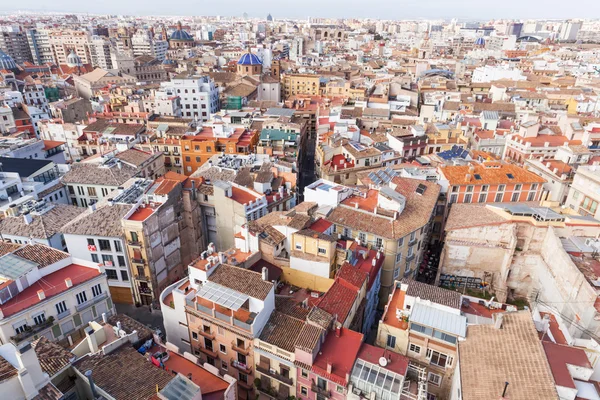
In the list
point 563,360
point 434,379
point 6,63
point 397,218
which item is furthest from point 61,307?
point 6,63

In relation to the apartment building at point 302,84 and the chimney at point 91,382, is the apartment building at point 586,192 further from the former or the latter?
the apartment building at point 302,84

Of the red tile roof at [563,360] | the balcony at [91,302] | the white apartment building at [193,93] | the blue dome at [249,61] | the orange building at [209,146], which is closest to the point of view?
the red tile roof at [563,360]

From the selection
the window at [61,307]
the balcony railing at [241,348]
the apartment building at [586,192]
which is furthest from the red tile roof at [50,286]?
the apartment building at [586,192]

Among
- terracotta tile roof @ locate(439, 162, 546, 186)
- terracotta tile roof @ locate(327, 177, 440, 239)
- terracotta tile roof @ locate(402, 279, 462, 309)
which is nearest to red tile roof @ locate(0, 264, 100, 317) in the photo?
terracotta tile roof @ locate(327, 177, 440, 239)

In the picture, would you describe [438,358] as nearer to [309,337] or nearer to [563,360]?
[563,360]

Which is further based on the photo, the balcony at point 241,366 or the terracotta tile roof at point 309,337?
the balcony at point 241,366

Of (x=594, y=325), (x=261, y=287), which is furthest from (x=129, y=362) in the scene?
(x=594, y=325)

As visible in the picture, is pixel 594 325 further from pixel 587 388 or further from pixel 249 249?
pixel 249 249
